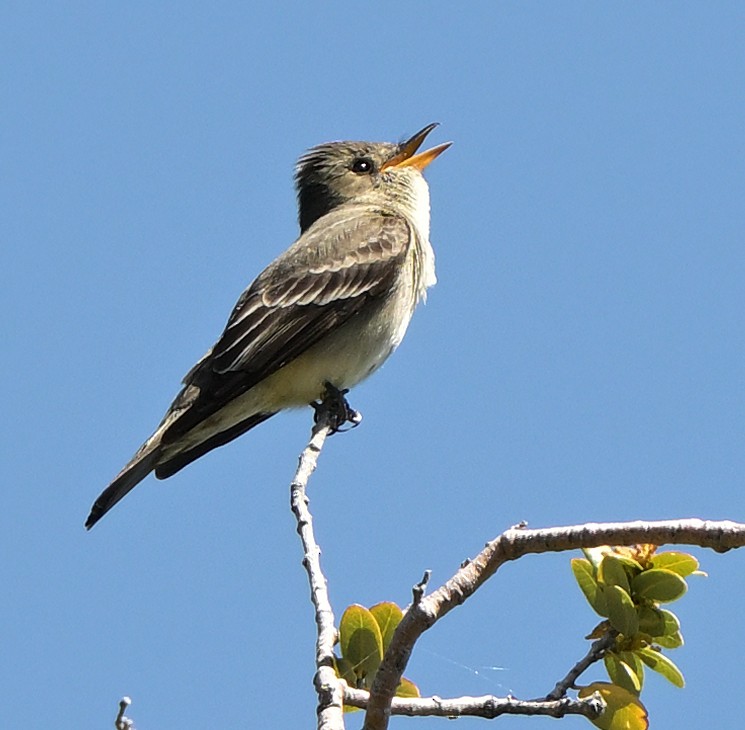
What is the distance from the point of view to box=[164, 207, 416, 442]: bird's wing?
7672mm

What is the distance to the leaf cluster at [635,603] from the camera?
3838mm

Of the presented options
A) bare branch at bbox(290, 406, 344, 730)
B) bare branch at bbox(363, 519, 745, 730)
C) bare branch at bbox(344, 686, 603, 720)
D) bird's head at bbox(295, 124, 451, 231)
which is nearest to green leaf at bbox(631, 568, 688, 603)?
bare branch at bbox(363, 519, 745, 730)

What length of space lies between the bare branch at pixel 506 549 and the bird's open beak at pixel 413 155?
610cm

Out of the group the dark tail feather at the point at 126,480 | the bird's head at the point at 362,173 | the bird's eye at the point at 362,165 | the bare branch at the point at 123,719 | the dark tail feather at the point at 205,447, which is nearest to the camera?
the bare branch at the point at 123,719

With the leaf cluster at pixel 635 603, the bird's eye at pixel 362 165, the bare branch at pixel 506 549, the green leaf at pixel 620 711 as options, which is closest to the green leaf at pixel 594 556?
the leaf cluster at pixel 635 603

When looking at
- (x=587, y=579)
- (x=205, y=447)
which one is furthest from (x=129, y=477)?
(x=587, y=579)

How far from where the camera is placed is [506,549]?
370cm

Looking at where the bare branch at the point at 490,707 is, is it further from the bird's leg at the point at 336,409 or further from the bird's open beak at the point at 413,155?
the bird's open beak at the point at 413,155

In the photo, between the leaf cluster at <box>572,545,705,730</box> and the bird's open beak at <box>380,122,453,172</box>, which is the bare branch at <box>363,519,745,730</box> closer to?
the leaf cluster at <box>572,545,705,730</box>

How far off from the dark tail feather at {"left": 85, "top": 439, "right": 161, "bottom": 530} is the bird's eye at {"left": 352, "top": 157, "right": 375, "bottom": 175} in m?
3.07

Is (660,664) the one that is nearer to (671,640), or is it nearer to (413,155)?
(671,640)

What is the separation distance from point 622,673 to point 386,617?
2.45 feet

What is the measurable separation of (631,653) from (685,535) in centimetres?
57

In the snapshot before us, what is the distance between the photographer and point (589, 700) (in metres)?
3.55
